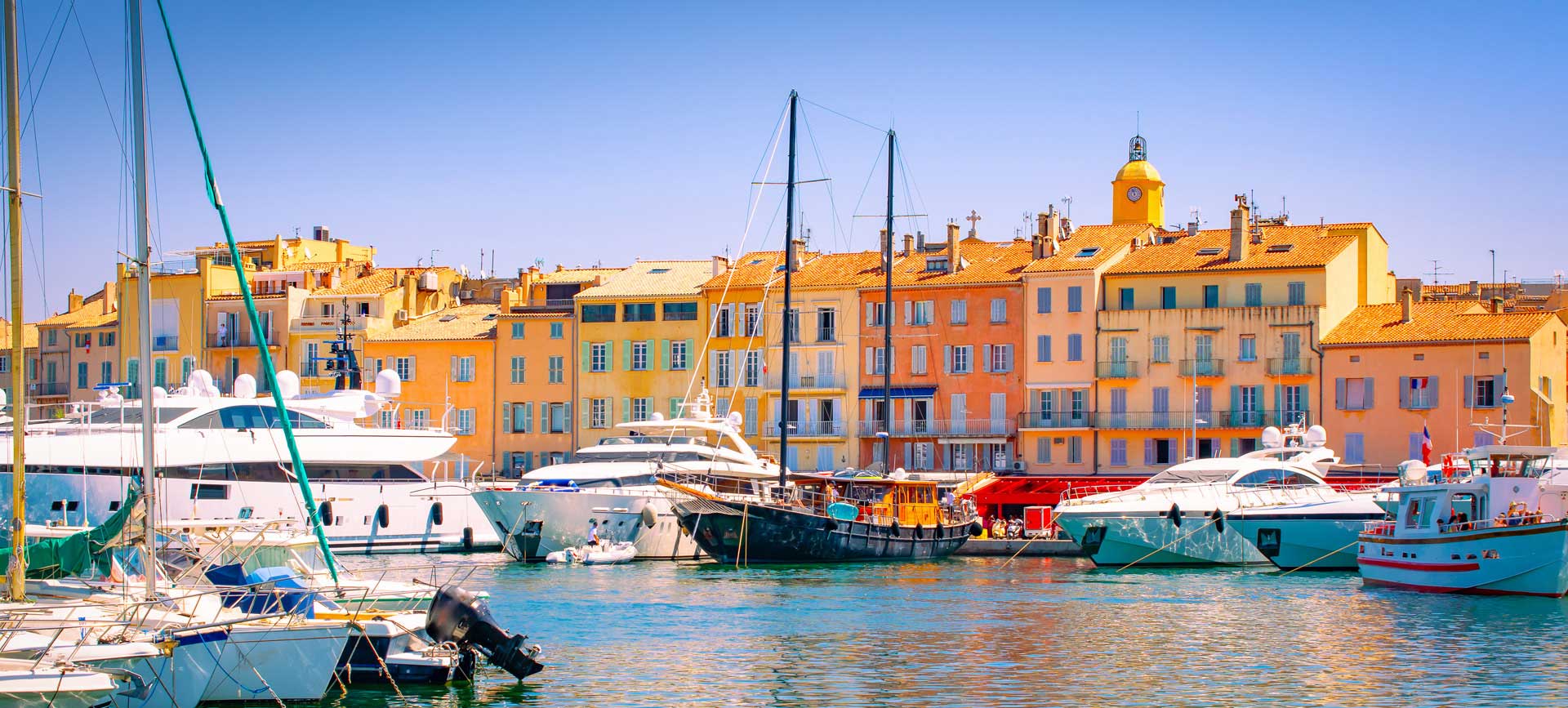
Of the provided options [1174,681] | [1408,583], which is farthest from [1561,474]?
[1174,681]

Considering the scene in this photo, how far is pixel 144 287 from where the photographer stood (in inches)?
946

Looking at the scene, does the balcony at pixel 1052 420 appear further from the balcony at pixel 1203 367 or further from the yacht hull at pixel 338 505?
the yacht hull at pixel 338 505

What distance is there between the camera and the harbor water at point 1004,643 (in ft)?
84.9

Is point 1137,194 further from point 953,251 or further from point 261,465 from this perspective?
point 261,465

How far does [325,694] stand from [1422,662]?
1653 cm

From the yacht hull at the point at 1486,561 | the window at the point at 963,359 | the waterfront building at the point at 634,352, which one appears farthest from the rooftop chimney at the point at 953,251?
the yacht hull at the point at 1486,561

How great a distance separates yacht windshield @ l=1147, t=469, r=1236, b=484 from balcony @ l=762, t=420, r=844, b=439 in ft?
68.1

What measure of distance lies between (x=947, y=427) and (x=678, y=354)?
462 inches

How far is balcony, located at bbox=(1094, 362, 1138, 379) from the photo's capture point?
6794 cm

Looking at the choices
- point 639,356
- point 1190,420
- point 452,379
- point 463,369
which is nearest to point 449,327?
point 463,369

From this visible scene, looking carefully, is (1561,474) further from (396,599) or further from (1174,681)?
(396,599)

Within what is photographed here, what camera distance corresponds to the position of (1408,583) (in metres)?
41.4

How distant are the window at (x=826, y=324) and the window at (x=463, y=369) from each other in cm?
1191

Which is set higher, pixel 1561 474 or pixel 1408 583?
pixel 1561 474
